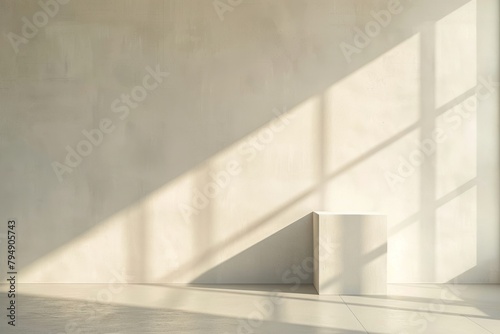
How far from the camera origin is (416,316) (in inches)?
246

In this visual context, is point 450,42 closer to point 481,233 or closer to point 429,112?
point 429,112

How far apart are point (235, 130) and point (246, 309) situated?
7.86ft

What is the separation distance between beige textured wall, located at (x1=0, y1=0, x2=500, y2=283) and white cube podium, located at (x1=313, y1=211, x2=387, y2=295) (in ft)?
2.40

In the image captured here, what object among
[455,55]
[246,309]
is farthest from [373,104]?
[246,309]

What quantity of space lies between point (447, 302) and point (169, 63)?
4.07m

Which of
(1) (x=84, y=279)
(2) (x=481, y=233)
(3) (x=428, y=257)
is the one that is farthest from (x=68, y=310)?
(2) (x=481, y=233)

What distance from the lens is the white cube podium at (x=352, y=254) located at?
7.34 meters

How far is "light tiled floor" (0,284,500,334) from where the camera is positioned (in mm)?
5727

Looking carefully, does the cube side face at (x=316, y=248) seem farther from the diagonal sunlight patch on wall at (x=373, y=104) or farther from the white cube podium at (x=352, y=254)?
the diagonal sunlight patch on wall at (x=373, y=104)

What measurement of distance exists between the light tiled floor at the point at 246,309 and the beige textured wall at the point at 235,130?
1.83 ft

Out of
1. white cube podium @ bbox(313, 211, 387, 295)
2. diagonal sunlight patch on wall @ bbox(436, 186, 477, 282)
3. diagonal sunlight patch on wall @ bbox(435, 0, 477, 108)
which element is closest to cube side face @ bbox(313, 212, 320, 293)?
white cube podium @ bbox(313, 211, 387, 295)

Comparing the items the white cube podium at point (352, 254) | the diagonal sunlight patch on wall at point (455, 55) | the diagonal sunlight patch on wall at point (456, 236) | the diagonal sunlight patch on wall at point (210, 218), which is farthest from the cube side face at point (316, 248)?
the diagonal sunlight patch on wall at point (455, 55)

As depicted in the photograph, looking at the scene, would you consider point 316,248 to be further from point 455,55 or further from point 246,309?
point 455,55

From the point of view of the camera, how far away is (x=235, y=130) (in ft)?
26.6
